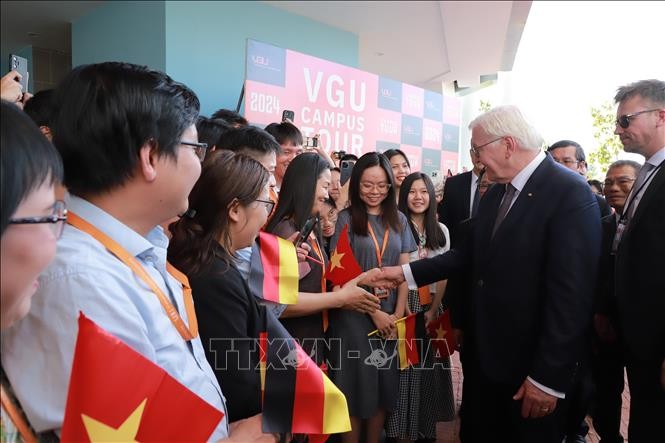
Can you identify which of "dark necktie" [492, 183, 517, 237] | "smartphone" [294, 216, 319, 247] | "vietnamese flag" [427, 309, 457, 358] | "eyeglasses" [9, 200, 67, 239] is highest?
"dark necktie" [492, 183, 517, 237]

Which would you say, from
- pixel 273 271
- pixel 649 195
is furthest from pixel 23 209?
pixel 649 195

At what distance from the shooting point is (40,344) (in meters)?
0.71

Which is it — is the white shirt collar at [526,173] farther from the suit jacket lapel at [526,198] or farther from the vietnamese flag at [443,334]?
the vietnamese flag at [443,334]

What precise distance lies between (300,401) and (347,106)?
14.3ft

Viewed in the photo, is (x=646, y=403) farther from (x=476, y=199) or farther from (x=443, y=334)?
(x=476, y=199)

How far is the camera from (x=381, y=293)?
2.52 meters

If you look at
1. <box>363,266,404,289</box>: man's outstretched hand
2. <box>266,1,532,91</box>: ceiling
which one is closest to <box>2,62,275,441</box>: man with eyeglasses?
<box>363,266,404,289</box>: man's outstretched hand

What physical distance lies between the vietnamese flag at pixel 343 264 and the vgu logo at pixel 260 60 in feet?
8.58

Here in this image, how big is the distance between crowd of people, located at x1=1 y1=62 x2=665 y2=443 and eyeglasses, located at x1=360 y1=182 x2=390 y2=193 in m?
0.02

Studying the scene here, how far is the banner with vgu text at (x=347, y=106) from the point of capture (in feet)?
14.2

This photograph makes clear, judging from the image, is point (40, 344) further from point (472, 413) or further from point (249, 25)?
point (249, 25)

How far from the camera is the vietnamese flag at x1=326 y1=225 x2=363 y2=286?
215cm

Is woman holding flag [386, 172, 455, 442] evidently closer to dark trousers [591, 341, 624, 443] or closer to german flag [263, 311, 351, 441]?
dark trousers [591, 341, 624, 443]

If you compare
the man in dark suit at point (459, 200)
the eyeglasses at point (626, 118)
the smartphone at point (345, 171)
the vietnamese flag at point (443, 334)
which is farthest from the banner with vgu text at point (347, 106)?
the eyeglasses at point (626, 118)
